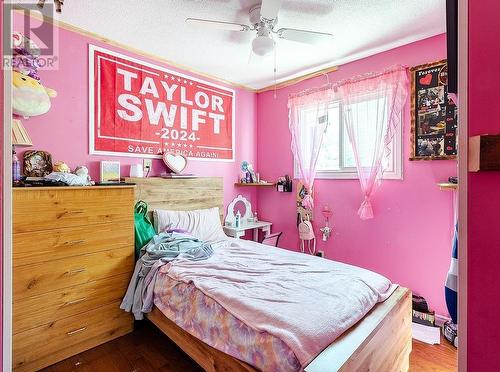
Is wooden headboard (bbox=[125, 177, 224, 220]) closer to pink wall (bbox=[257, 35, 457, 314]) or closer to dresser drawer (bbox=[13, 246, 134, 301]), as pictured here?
dresser drawer (bbox=[13, 246, 134, 301])

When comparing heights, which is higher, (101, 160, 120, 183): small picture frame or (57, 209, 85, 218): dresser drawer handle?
(101, 160, 120, 183): small picture frame

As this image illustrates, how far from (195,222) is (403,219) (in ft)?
6.77

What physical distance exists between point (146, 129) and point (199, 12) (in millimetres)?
1245

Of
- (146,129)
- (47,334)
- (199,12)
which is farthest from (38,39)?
(47,334)

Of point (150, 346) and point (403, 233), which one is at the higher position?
point (403, 233)

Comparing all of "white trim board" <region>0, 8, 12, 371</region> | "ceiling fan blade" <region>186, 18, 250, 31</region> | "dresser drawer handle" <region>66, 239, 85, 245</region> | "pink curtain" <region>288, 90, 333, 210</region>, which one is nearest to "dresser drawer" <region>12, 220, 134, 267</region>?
"dresser drawer handle" <region>66, 239, 85, 245</region>

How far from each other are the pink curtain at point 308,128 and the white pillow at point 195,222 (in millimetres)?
→ 1112

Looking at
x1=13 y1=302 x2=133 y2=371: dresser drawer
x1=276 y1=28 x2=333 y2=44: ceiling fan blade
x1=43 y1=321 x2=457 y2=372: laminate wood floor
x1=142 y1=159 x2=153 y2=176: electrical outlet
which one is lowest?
x1=43 y1=321 x2=457 y2=372: laminate wood floor

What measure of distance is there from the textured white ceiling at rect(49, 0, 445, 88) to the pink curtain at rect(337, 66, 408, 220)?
1.03 feet

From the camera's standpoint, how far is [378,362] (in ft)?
4.50

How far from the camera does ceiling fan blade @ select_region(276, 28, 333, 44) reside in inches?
76.4

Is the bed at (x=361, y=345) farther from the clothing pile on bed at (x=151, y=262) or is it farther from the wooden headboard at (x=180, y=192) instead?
the wooden headboard at (x=180, y=192)

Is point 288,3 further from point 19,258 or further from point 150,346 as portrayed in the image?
point 150,346

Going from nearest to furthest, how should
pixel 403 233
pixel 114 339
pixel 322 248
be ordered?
pixel 114 339
pixel 403 233
pixel 322 248
